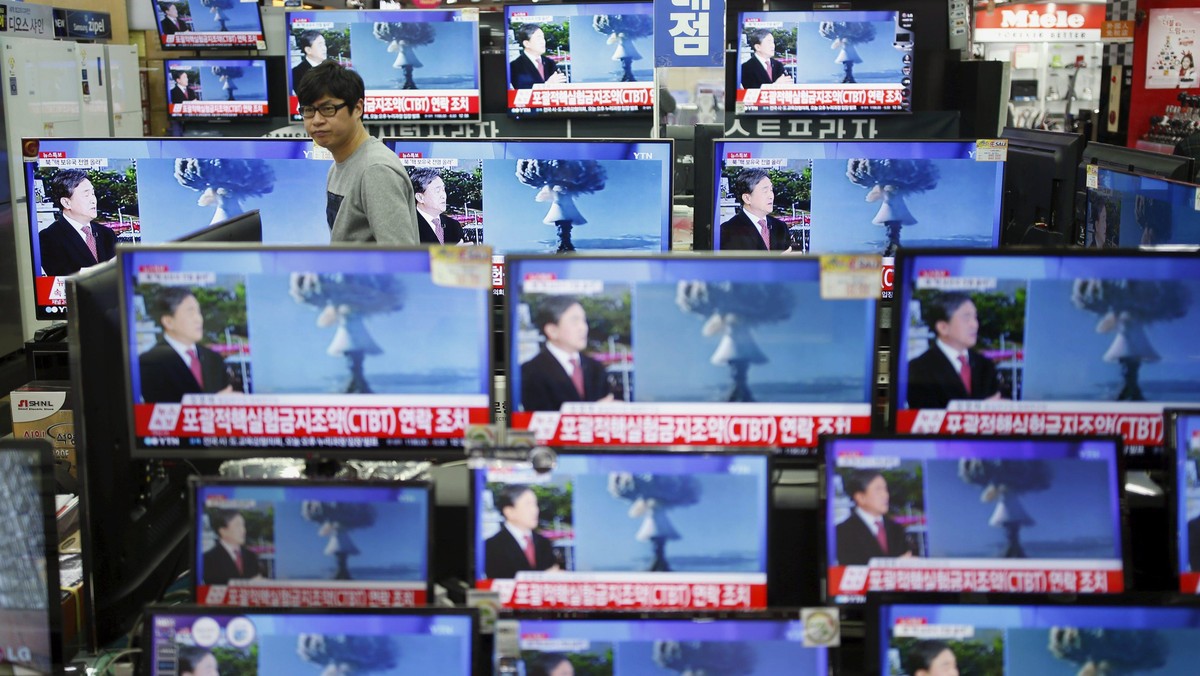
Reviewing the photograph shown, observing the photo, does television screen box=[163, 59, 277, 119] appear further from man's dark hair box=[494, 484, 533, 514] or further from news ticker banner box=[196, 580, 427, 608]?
man's dark hair box=[494, 484, 533, 514]

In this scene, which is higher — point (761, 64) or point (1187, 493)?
point (761, 64)

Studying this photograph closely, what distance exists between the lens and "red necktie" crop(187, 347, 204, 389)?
1.88 metres

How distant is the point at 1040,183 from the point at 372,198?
2471mm

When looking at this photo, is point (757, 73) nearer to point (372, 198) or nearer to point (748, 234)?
point (748, 234)

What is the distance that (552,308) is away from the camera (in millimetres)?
1843

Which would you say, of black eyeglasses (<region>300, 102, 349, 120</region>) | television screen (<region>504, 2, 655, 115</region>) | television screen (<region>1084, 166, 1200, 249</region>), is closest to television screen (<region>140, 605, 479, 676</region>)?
black eyeglasses (<region>300, 102, 349, 120</region>)

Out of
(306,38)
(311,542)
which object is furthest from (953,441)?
(306,38)

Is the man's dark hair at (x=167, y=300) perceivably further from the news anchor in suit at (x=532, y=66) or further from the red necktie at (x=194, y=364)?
the news anchor in suit at (x=532, y=66)

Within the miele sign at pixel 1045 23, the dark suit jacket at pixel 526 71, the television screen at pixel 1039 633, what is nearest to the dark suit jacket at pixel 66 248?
the television screen at pixel 1039 633

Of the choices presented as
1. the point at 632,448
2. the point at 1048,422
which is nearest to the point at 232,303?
the point at 632,448

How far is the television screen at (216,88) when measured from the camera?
22.8 ft

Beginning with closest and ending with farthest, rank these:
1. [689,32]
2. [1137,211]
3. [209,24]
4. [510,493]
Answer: [510,493], [1137,211], [689,32], [209,24]

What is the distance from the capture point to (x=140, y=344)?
6.20 ft

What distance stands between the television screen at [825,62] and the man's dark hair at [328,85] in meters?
4.00
